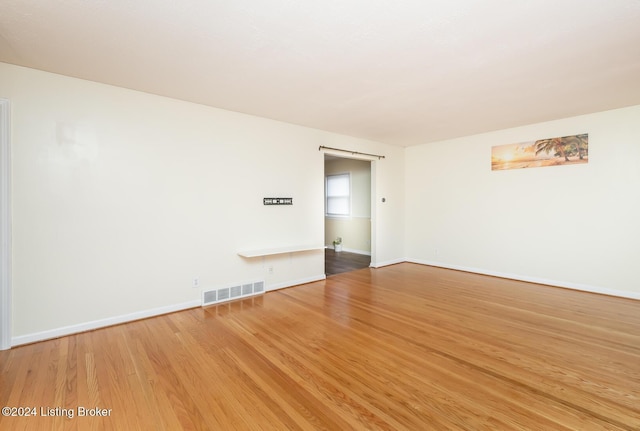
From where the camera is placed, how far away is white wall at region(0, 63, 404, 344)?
2775 mm

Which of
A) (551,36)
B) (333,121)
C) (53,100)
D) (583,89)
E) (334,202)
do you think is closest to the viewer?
(551,36)

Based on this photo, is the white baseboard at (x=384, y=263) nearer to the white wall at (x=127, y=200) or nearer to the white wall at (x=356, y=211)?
the white wall at (x=356, y=211)

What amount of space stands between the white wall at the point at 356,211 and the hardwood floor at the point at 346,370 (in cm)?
380

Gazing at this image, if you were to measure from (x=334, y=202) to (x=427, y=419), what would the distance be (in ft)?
22.1

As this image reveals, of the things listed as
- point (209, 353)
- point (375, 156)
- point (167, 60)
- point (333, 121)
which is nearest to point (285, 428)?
point (209, 353)

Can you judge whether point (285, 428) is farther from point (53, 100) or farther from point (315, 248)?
point (53, 100)

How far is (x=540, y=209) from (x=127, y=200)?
6.18 m

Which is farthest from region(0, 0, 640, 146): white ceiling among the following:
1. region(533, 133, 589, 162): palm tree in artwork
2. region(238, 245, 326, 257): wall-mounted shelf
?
region(238, 245, 326, 257): wall-mounted shelf

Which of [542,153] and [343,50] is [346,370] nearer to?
[343,50]

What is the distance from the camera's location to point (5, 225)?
2637 millimetres

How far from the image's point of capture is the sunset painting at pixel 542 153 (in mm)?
4398

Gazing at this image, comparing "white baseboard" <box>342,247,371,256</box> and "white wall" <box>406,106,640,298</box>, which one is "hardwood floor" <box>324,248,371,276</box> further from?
"white wall" <box>406,106,640,298</box>

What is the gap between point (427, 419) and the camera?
1771 millimetres

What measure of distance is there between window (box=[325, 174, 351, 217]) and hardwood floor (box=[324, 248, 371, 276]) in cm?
116
